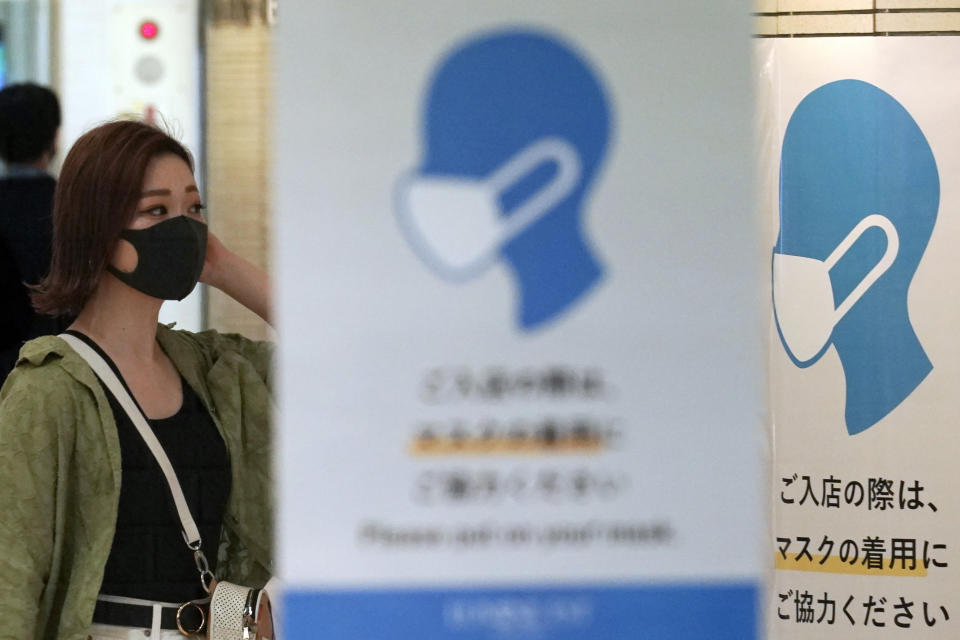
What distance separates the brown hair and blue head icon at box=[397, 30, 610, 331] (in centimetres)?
95

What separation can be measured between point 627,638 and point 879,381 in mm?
1859

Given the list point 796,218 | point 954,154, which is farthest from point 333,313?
point 954,154

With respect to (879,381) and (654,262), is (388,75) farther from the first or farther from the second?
(879,381)

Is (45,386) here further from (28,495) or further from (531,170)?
(531,170)

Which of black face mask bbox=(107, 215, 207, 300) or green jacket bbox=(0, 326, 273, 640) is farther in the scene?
black face mask bbox=(107, 215, 207, 300)

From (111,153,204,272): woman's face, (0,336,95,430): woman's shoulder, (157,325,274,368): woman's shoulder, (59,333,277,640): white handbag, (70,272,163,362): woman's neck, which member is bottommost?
(59,333,277,640): white handbag

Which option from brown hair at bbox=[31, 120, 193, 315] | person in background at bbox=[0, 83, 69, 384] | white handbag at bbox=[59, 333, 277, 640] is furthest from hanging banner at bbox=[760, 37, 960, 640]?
person in background at bbox=[0, 83, 69, 384]

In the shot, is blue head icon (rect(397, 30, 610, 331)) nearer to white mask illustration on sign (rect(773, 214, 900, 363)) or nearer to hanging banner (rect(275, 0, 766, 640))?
hanging banner (rect(275, 0, 766, 640))

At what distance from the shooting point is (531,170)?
1.40 meters

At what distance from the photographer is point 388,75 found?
141 cm

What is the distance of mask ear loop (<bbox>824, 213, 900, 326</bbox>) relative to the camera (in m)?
3.03

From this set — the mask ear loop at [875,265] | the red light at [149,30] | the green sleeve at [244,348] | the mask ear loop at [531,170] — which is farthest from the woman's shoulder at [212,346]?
the mask ear loop at [875,265]

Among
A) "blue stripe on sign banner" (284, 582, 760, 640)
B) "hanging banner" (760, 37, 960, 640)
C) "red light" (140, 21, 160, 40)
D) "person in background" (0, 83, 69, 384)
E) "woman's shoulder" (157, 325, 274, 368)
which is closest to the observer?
"blue stripe on sign banner" (284, 582, 760, 640)

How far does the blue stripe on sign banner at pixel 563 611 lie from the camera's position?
1.38m
